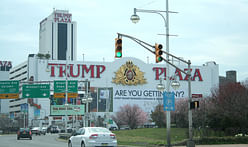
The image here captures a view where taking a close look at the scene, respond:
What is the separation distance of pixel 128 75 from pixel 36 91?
3413 inches

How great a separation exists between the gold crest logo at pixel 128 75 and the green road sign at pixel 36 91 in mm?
84015

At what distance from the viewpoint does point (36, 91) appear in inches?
2259

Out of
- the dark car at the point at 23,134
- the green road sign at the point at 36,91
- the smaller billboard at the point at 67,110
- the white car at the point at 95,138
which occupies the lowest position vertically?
the dark car at the point at 23,134

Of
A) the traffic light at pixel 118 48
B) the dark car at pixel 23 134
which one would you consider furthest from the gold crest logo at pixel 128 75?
the traffic light at pixel 118 48

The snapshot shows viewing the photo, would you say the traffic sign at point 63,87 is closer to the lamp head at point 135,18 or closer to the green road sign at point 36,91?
the green road sign at point 36,91

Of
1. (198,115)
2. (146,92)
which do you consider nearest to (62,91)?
(198,115)

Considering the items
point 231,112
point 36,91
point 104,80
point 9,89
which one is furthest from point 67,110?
point 104,80

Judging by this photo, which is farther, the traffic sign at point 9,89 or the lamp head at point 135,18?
the traffic sign at point 9,89

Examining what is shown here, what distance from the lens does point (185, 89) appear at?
15062cm

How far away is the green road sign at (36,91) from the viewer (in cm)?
5706

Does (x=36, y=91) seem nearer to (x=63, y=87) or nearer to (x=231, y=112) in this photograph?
(x=63, y=87)

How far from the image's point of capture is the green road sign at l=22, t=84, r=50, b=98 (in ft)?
187

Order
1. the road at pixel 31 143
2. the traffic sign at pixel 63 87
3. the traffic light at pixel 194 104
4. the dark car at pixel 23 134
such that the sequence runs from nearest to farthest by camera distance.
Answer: the traffic light at pixel 194 104 → the road at pixel 31 143 → the dark car at pixel 23 134 → the traffic sign at pixel 63 87

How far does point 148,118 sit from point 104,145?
11552cm
